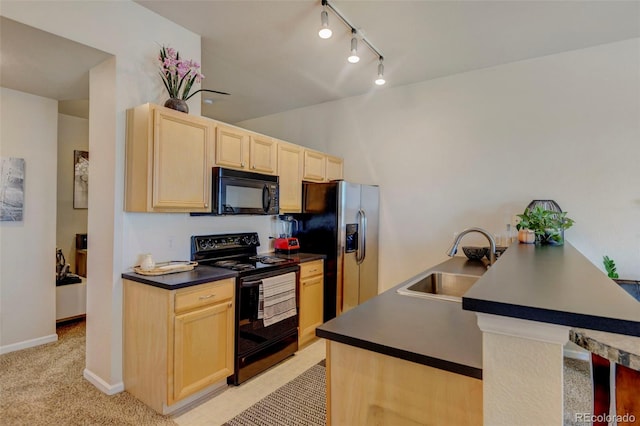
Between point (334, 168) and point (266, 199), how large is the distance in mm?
1386

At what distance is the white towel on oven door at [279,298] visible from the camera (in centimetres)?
270

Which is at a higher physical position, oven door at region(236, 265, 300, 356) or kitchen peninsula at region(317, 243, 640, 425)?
kitchen peninsula at region(317, 243, 640, 425)

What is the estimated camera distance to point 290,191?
359cm

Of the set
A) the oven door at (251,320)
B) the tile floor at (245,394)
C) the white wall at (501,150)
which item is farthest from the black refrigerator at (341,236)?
the oven door at (251,320)

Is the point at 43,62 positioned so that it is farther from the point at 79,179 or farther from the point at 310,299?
the point at 310,299

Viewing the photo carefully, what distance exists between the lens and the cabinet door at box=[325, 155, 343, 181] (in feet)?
13.6

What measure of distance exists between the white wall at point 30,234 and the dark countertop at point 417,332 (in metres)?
3.47

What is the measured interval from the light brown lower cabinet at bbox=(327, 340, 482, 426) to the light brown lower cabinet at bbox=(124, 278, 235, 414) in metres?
1.30

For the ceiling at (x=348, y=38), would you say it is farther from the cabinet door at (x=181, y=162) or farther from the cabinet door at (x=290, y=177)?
the cabinet door at (x=290, y=177)

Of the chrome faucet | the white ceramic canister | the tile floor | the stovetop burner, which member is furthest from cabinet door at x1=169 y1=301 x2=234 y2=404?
the chrome faucet

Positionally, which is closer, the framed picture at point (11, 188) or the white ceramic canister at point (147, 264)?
the white ceramic canister at point (147, 264)

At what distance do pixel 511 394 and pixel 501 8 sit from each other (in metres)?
2.77

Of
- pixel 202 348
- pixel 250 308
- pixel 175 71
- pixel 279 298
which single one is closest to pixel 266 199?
pixel 279 298

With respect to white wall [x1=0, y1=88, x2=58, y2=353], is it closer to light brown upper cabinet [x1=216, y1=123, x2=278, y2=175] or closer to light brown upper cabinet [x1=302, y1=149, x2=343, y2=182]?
light brown upper cabinet [x1=216, y1=123, x2=278, y2=175]
